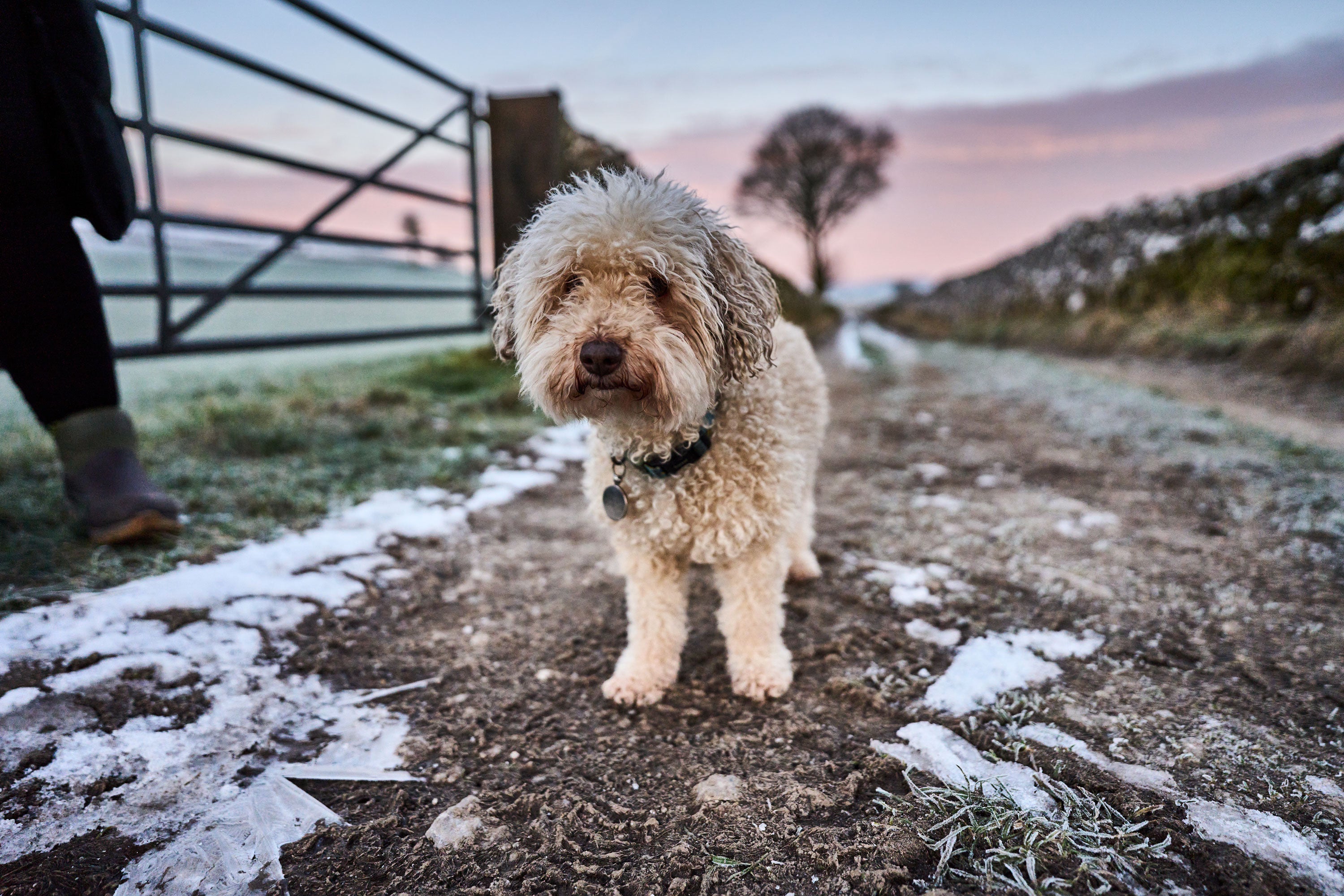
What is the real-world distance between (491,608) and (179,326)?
3.09 metres

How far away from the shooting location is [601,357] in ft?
7.04

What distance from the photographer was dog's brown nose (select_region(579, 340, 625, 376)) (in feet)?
7.03

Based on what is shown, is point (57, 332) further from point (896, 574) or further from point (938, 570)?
point (938, 570)

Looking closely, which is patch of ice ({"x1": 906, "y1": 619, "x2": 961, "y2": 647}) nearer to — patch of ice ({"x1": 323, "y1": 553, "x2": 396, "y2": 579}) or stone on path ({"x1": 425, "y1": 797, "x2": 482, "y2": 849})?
stone on path ({"x1": 425, "y1": 797, "x2": 482, "y2": 849})

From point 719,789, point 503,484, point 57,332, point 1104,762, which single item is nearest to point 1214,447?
point 1104,762

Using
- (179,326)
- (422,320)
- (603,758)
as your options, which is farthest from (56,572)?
(422,320)

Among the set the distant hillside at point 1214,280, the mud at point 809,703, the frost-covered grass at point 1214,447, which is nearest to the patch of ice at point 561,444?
the mud at point 809,703

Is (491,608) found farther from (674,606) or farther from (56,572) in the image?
(56,572)

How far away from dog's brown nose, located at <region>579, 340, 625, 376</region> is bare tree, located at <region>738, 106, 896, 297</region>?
31.8 meters

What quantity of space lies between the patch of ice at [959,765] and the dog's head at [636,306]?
4.14ft

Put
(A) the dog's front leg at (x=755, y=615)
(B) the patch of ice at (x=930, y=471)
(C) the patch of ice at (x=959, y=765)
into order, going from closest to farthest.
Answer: (C) the patch of ice at (x=959, y=765) < (A) the dog's front leg at (x=755, y=615) < (B) the patch of ice at (x=930, y=471)

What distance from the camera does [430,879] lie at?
1646 millimetres

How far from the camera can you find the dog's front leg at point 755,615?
2.51m

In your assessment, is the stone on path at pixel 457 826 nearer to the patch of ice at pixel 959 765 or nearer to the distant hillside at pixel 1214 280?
the patch of ice at pixel 959 765
